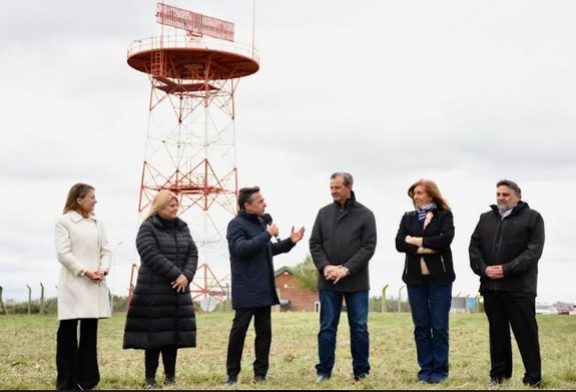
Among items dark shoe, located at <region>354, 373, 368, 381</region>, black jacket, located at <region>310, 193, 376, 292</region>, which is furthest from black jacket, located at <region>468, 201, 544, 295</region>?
dark shoe, located at <region>354, 373, 368, 381</region>

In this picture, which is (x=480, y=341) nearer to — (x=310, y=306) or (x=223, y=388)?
(x=223, y=388)

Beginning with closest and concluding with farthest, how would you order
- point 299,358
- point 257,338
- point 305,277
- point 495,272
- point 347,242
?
point 495,272
point 347,242
point 257,338
point 299,358
point 305,277

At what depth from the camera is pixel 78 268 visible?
10930 mm

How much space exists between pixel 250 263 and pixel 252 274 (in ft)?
0.39

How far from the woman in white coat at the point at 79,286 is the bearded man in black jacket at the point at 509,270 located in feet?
12.9

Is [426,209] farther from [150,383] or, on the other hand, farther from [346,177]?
[150,383]

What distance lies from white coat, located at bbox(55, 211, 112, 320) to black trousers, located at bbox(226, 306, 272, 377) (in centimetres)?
134

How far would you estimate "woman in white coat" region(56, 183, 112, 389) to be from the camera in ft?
36.0

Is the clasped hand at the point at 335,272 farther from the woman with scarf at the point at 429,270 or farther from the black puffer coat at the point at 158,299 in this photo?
the black puffer coat at the point at 158,299

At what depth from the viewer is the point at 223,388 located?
34.9 feet

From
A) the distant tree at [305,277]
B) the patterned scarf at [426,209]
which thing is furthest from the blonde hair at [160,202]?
the distant tree at [305,277]

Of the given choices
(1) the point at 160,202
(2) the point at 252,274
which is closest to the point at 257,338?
(2) the point at 252,274

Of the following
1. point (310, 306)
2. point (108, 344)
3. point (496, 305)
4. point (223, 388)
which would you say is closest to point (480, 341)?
point (108, 344)

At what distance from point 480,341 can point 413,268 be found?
10.5 m
